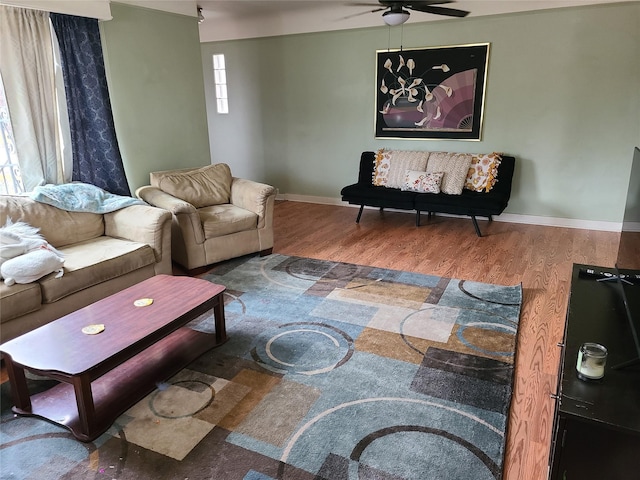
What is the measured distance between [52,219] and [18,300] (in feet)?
2.86

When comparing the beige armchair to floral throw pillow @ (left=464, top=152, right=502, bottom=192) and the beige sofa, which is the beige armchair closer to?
the beige sofa

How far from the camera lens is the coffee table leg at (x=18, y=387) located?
76.9 inches

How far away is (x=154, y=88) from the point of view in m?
4.12

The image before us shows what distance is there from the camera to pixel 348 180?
19.3ft

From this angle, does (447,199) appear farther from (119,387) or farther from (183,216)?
(119,387)

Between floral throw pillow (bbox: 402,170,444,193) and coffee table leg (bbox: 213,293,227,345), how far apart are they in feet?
9.75

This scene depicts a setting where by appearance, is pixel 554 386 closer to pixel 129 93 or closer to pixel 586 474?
pixel 586 474

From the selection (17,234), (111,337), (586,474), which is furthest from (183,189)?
(586,474)

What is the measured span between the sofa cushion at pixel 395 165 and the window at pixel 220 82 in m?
2.55

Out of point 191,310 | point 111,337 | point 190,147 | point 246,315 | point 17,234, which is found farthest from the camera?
point 190,147

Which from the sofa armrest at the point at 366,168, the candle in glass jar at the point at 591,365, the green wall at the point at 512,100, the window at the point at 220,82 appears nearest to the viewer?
the candle in glass jar at the point at 591,365

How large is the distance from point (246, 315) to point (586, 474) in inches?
80.7

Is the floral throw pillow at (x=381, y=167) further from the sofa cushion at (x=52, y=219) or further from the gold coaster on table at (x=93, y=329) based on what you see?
the gold coaster on table at (x=93, y=329)

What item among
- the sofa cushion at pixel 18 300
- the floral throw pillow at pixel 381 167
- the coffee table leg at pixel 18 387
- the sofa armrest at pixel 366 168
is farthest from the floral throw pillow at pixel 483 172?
the coffee table leg at pixel 18 387
